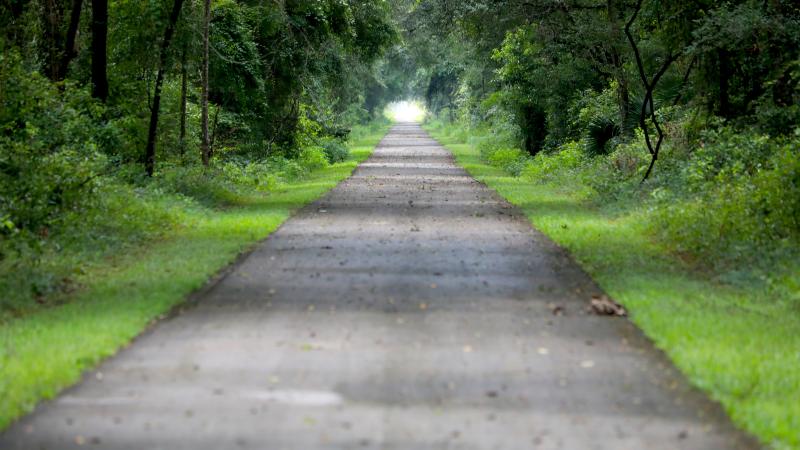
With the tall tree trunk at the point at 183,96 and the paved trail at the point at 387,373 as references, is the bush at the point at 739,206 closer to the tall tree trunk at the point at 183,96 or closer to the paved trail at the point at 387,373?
the paved trail at the point at 387,373

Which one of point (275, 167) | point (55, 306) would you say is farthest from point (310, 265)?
point (275, 167)

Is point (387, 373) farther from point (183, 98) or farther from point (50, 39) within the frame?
point (183, 98)

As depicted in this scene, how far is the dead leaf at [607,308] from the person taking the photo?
31.8 feet

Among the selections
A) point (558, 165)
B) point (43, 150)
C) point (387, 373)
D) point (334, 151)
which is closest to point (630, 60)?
point (558, 165)

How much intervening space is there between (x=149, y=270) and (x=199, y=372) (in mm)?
4894

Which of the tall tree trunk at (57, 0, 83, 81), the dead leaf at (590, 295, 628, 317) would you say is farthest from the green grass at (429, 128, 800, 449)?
the tall tree trunk at (57, 0, 83, 81)

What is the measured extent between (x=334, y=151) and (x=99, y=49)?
60.5ft

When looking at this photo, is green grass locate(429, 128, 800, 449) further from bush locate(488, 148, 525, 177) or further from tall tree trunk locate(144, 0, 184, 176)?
bush locate(488, 148, 525, 177)

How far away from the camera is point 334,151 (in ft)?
132

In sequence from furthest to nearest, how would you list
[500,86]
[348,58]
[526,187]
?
[500,86], [348,58], [526,187]

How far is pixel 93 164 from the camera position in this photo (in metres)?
16.5

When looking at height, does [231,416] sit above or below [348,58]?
below

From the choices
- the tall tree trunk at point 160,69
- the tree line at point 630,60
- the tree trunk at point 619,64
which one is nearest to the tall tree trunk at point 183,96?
the tall tree trunk at point 160,69

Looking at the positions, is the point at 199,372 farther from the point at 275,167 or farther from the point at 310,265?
the point at 275,167
